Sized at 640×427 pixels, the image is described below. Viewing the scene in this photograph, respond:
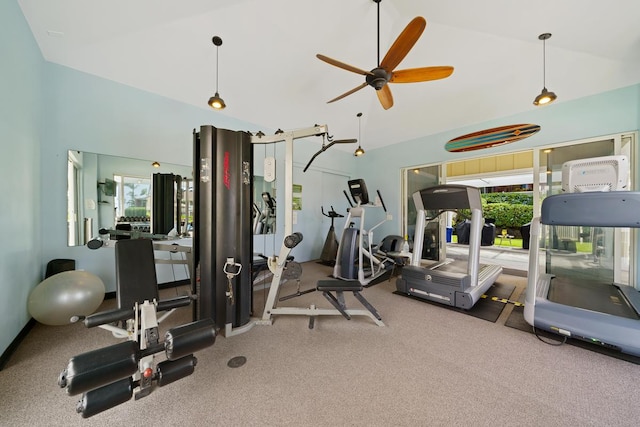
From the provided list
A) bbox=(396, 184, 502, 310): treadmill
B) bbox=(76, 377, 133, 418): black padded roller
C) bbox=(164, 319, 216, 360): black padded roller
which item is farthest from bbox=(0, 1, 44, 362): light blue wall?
bbox=(396, 184, 502, 310): treadmill

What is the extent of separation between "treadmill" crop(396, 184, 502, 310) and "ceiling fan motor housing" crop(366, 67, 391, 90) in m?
1.65

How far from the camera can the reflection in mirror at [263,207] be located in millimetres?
4637

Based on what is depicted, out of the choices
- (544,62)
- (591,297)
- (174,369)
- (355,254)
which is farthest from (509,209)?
(174,369)

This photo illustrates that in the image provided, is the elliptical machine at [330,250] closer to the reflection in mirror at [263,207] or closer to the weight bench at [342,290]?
the reflection in mirror at [263,207]

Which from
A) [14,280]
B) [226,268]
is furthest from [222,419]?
[14,280]


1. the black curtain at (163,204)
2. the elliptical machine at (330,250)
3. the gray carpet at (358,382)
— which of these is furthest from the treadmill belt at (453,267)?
the black curtain at (163,204)

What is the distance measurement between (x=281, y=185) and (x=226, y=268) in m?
3.17

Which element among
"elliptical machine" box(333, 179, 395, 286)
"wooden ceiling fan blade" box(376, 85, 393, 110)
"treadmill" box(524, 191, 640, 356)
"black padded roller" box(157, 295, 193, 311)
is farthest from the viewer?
"elliptical machine" box(333, 179, 395, 286)

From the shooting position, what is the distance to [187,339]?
1168 mm

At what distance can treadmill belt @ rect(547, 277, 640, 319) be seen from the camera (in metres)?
2.43

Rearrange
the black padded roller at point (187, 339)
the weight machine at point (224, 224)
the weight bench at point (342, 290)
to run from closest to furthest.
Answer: the black padded roller at point (187, 339) → the weight machine at point (224, 224) → the weight bench at point (342, 290)

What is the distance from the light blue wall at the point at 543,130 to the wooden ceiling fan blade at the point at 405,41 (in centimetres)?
357

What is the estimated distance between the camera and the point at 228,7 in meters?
2.94

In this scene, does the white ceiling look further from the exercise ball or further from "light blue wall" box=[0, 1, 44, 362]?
the exercise ball
